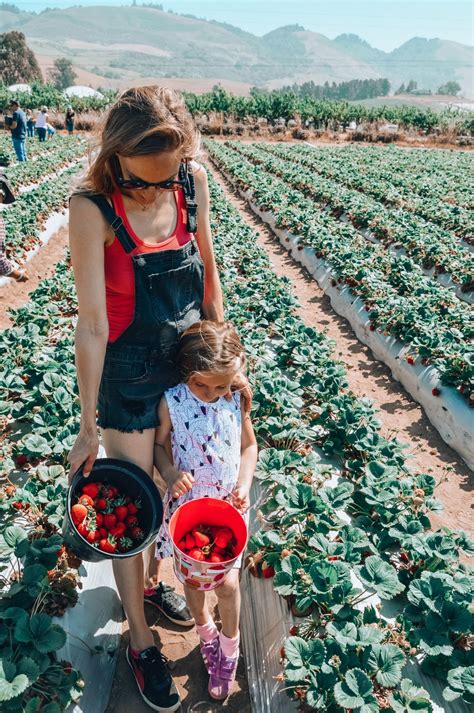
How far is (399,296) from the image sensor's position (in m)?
6.50

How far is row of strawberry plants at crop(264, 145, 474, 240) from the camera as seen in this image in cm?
1050

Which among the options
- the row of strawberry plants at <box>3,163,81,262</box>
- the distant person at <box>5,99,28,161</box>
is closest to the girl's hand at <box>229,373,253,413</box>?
the row of strawberry plants at <box>3,163,81,262</box>

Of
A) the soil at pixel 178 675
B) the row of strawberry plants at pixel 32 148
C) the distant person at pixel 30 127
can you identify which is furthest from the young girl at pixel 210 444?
the distant person at pixel 30 127

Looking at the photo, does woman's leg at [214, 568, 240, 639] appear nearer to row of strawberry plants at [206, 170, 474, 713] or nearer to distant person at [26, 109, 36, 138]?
row of strawberry plants at [206, 170, 474, 713]

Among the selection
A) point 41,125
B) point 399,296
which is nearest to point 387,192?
point 399,296

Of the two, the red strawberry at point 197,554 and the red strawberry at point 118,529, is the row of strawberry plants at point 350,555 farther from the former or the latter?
the red strawberry at point 118,529

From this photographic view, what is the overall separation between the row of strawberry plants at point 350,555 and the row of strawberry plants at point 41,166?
26.0 ft

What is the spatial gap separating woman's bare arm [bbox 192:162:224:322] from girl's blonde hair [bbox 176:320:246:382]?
0.65 feet

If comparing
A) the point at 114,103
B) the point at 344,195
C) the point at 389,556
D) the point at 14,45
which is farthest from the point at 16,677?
the point at 14,45

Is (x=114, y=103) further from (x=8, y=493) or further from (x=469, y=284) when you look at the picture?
(x=469, y=284)

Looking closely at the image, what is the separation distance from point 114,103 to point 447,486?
3.75 m

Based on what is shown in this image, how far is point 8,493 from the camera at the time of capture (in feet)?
9.61

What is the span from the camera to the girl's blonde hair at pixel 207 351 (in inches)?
80.0

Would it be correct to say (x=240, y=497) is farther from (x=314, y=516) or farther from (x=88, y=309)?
(x=88, y=309)
